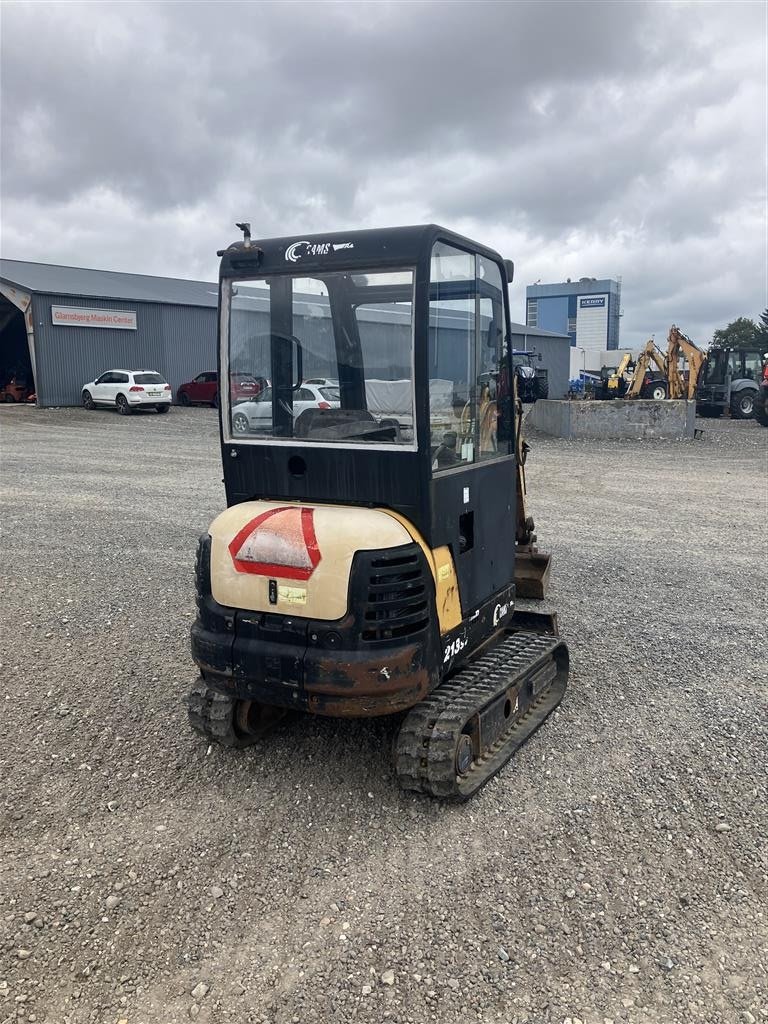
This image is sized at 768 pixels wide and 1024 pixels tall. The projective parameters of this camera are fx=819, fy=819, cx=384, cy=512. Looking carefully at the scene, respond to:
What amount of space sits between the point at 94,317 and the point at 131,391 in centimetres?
505

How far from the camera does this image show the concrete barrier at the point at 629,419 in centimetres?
2147

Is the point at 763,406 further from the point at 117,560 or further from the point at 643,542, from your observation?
the point at 117,560

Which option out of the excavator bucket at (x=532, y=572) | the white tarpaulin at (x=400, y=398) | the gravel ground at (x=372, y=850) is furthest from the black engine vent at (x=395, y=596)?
the excavator bucket at (x=532, y=572)

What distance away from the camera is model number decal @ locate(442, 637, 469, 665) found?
4336 millimetres

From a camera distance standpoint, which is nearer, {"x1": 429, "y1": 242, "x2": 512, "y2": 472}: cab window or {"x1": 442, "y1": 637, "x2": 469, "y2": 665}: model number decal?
{"x1": 429, "y1": 242, "x2": 512, "y2": 472}: cab window

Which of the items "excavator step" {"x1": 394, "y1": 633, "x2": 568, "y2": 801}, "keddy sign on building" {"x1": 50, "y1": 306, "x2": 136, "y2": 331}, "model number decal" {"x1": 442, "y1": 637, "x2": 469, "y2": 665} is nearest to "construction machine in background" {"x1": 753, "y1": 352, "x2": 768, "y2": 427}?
"excavator step" {"x1": 394, "y1": 633, "x2": 568, "y2": 801}

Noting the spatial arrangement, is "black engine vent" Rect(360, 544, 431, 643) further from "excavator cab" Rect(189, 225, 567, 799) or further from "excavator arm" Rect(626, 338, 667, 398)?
"excavator arm" Rect(626, 338, 667, 398)

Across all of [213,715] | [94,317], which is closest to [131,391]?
[94,317]

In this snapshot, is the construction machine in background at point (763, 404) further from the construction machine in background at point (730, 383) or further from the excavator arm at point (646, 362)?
the excavator arm at point (646, 362)

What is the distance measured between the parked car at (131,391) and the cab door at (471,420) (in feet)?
83.0

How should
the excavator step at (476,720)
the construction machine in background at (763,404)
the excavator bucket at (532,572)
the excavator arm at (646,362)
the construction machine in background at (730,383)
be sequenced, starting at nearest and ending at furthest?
the excavator step at (476,720) < the excavator bucket at (532,572) < the construction machine in background at (763,404) < the construction machine in background at (730,383) < the excavator arm at (646,362)

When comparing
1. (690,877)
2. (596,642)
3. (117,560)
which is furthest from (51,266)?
(690,877)

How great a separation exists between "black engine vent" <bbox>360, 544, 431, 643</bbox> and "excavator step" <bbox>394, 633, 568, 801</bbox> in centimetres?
52

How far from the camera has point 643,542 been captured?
388 inches
